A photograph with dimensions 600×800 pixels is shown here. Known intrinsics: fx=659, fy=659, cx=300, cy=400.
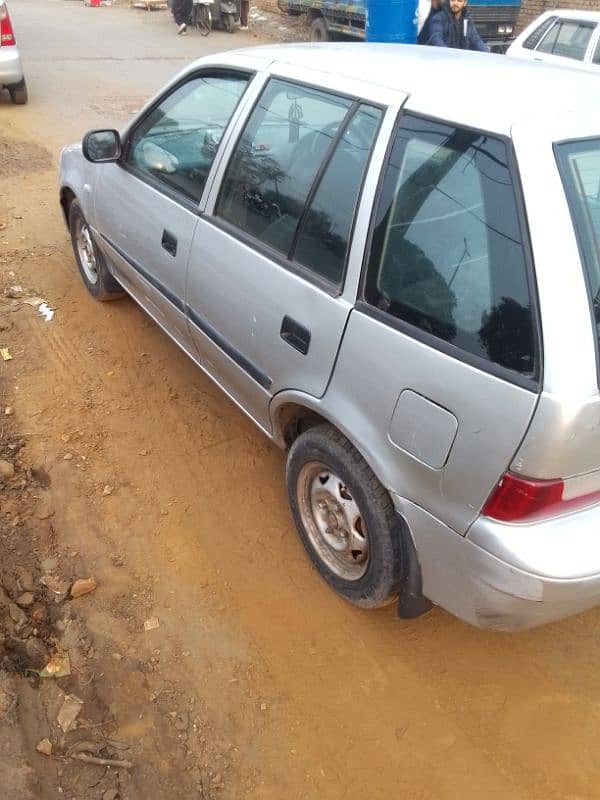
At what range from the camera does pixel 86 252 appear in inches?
183

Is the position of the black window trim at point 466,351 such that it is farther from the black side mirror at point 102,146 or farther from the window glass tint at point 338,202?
the black side mirror at point 102,146

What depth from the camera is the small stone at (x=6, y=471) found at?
3.25 meters

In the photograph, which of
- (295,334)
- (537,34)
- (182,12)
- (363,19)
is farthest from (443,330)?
(182,12)

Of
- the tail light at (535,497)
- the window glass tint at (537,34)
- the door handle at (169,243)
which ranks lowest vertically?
the tail light at (535,497)

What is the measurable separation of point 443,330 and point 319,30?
14202 mm

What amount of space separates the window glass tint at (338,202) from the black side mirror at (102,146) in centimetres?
165

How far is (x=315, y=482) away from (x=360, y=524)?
289 mm

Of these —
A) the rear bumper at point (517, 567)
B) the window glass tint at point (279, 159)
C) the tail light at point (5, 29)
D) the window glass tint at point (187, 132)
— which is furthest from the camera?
the tail light at point (5, 29)

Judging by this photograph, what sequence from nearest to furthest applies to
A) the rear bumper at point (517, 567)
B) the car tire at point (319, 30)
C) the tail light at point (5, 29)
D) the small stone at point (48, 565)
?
the rear bumper at point (517, 567)
the small stone at point (48, 565)
the tail light at point (5, 29)
the car tire at point (319, 30)

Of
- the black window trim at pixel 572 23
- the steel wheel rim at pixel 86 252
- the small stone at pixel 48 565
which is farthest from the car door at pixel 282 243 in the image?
the black window trim at pixel 572 23

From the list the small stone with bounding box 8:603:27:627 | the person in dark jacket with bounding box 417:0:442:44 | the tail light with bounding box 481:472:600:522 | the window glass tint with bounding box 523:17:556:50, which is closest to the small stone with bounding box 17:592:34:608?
the small stone with bounding box 8:603:27:627

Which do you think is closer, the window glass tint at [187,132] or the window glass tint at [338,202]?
the window glass tint at [338,202]

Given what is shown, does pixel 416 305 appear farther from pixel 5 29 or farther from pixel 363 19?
pixel 363 19

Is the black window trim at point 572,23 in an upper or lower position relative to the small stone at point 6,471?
upper
